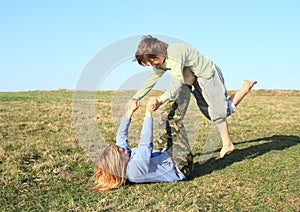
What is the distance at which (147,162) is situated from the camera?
4609 mm

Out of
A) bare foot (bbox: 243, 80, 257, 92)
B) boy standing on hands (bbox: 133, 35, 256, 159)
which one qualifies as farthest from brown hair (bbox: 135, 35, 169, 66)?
bare foot (bbox: 243, 80, 257, 92)

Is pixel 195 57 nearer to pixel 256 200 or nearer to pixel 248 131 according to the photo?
pixel 256 200

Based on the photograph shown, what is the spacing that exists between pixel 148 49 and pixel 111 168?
1892mm

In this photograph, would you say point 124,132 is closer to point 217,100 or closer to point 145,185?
point 145,185

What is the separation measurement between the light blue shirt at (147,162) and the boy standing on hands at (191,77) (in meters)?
0.60

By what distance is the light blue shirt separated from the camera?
4605 millimetres

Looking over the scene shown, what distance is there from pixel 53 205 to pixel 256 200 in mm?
2229

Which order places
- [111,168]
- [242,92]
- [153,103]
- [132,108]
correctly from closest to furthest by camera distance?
[111,168]
[153,103]
[132,108]
[242,92]

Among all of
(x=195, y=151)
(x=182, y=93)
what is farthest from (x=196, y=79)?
(x=195, y=151)

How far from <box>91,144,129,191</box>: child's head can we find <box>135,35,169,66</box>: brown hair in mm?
1593

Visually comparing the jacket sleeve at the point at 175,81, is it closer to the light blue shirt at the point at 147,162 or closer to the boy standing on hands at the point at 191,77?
the boy standing on hands at the point at 191,77

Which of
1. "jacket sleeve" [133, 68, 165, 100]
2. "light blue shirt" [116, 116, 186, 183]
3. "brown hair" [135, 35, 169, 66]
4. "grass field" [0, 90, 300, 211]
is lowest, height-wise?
"grass field" [0, 90, 300, 211]

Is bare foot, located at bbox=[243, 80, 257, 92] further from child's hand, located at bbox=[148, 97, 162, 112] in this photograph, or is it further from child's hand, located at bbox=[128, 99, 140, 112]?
child's hand, located at bbox=[128, 99, 140, 112]

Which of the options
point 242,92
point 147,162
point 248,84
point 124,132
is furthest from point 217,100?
point 147,162
